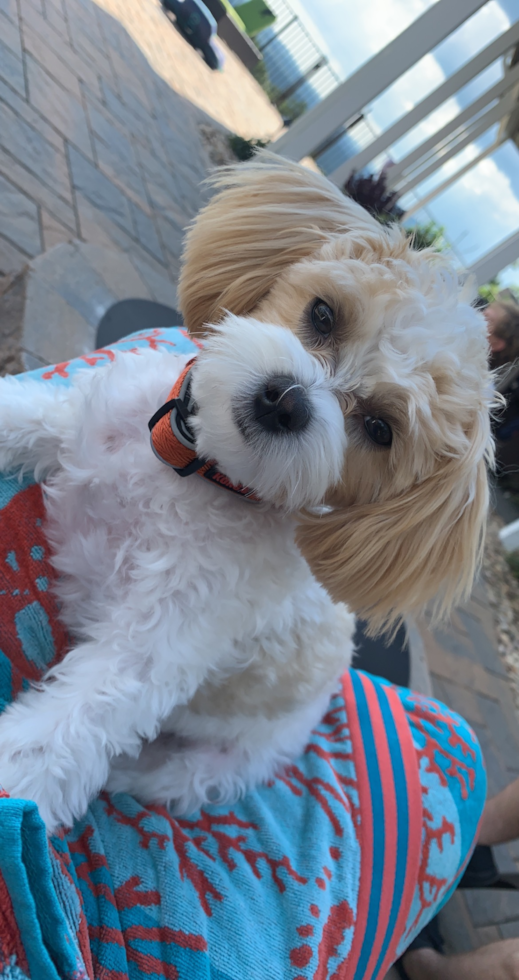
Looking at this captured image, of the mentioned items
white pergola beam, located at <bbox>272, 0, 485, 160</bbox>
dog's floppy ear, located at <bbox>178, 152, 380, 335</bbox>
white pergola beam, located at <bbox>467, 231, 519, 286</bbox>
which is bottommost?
white pergola beam, located at <bbox>467, 231, 519, 286</bbox>

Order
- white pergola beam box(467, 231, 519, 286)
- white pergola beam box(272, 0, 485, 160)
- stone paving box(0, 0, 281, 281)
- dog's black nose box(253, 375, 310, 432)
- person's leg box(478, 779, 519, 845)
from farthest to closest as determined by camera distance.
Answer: white pergola beam box(467, 231, 519, 286), white pergola beam box(272, 0, 485, 160), stone paving box(0, 0, 281, 281), person's leg box(478, 779, 519, 845), dog's black nose box(253, 375, 310, 432)

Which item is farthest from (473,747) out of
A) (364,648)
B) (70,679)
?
(70,679)

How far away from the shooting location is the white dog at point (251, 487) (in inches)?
48.8

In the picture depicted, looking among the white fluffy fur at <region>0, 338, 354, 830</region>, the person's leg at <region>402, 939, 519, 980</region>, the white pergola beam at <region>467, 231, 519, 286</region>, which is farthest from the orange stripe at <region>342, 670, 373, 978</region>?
the white pergola beam at <region>467, 231, 519, 286</region>

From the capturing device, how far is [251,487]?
4.37ft

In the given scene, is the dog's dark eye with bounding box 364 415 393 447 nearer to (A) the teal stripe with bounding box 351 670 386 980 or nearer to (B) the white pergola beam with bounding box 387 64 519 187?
(A) the teal stripe with bounding box 351 670 386 980

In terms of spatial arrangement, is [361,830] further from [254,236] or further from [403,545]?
[254,236]

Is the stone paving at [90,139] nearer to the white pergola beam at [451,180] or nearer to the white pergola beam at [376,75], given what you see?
the white pergola beam at [376,75]

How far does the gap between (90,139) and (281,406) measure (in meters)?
4.16

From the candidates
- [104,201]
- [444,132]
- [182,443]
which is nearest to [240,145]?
[444,132]

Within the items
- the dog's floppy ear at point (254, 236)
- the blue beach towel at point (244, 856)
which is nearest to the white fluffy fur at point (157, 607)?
the blue beach towel at point (244, 856)

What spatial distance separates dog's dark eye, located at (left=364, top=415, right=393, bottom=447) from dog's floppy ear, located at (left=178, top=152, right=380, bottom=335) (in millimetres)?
484

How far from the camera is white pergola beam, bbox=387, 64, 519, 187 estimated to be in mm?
7652

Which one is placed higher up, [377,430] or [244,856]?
[377,430]
